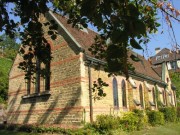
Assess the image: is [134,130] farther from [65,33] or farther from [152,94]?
[152,94]

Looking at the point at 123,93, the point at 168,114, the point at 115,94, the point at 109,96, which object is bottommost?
the point at 168,114

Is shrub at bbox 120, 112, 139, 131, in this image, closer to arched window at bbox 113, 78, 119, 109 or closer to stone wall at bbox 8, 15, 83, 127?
arched window at bbox 113, 78, 119, 109

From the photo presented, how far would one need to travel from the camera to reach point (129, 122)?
59.8 feet

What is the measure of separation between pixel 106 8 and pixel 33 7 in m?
2.86

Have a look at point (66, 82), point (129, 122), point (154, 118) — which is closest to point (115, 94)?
point (129, 122)

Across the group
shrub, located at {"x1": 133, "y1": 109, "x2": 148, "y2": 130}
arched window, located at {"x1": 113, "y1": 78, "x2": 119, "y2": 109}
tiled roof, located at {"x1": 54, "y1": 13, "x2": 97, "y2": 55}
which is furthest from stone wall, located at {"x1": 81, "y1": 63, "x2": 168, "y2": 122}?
tiled roof, located at {"x1": 54, "y1": 13, "x2": 97, "y2": 55}

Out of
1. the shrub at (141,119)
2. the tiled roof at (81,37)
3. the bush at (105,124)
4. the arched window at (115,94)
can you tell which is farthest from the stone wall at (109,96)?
the tiled roof at (81,37)

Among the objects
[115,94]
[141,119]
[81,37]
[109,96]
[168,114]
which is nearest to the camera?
[109,96]

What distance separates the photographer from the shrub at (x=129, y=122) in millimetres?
17697

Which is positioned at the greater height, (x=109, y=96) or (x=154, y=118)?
Result: (x=109, y=96)

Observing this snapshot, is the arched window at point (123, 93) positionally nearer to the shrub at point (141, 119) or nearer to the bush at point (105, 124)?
the shrub at point (141, 119)

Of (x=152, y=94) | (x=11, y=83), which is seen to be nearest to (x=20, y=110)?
(x=11, y=83)

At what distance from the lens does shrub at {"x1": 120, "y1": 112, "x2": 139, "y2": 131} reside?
1770cm

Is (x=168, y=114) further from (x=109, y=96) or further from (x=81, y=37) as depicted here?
(x=81, y=37)
